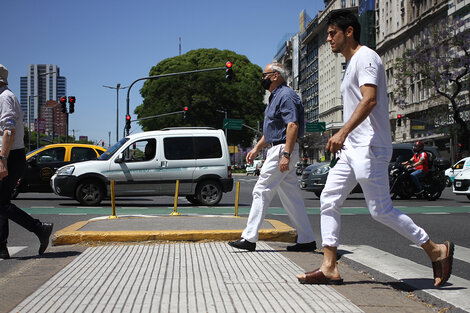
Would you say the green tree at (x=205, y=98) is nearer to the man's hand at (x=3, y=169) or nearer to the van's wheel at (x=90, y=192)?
the van's wheel at (x=90, y=192)

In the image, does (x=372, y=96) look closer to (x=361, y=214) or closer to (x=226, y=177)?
(x=361, y=214)

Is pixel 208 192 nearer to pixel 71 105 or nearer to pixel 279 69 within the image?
pixel 279 69

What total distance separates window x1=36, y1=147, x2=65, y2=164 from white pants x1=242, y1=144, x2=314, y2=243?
13304 millimetres

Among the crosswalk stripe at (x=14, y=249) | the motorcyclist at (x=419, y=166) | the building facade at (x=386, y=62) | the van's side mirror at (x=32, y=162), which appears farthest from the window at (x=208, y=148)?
the building facade at (x=386, y=62)

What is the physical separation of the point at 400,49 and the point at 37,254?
214 ft

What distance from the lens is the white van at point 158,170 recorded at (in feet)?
52.2

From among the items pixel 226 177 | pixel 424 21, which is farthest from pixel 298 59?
pixel 226 177

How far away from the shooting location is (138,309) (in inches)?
156

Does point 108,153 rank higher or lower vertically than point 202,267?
higher

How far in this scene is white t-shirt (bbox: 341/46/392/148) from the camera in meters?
4.70

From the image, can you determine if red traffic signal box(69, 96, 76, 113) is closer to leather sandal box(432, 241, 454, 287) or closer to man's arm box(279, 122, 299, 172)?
man's arm box(279, 122, 299, 172)

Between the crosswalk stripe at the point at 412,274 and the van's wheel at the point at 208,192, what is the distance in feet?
30.5

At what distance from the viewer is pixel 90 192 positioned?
629 inches

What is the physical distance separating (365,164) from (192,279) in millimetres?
1586
